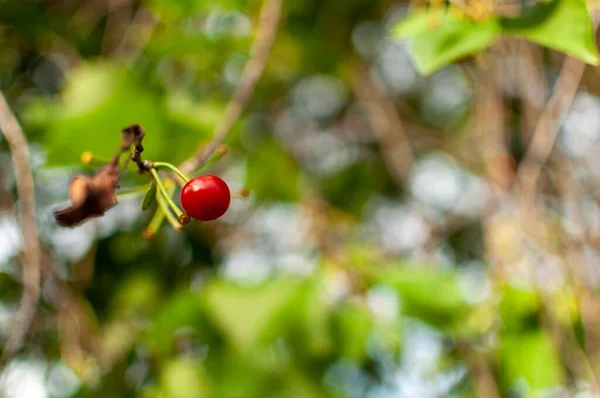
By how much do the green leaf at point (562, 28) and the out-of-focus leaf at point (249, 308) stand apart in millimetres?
676

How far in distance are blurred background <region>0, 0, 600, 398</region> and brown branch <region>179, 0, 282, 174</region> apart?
7.5 inches

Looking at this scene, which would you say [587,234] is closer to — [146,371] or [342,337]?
[342,337]

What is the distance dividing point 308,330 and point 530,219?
45 centimetres

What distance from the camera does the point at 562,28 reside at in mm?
612

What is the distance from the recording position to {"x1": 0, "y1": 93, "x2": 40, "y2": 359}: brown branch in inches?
31.1

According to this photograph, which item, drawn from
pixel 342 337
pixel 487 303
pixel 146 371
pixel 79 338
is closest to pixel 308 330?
pixel 342 337

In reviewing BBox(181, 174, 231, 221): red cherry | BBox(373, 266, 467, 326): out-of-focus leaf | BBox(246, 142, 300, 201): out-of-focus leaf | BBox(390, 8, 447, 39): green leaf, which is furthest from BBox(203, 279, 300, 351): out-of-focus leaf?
BBox(181, 174, 231, 221): red cherry

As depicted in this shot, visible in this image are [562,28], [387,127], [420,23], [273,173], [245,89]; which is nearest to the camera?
[562,28]

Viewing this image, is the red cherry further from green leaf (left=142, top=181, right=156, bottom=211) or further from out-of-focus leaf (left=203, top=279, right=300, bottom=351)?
out-of-focus leaf (left=203, top=279, right=300, bottom=351)

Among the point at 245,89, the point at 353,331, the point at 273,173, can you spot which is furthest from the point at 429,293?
the point at 245,89

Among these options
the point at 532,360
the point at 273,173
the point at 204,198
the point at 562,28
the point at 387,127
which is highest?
the point at 204,198

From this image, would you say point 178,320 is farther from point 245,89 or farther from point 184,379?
point 245,89

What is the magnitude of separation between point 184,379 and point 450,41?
0.87 metres

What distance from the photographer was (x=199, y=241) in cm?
166
